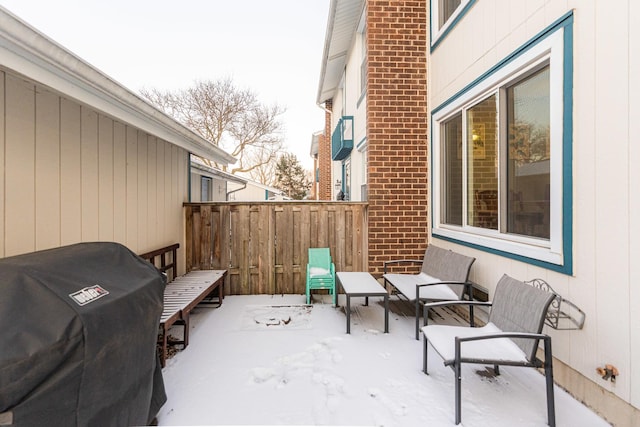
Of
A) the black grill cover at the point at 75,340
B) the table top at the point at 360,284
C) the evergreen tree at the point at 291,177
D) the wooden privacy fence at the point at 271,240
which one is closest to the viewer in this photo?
the black grill cover at the point at 75,340

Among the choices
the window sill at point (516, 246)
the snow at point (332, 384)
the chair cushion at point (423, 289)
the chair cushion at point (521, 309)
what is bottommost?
the snow at point (332, 384)

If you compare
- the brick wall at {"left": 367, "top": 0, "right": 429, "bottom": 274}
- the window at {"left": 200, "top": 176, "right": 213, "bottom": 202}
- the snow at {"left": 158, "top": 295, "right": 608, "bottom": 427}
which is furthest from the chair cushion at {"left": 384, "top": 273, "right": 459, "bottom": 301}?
the window at {"left": 200, "top": 176, "right": 213, "bottom": 202}

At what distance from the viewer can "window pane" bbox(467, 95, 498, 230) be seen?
12.6 ft

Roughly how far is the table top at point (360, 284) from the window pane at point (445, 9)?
13.7ft

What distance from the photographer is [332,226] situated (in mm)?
5648

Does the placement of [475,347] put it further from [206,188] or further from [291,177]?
[291,177]

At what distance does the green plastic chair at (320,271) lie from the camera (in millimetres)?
5062

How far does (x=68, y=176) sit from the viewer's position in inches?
119

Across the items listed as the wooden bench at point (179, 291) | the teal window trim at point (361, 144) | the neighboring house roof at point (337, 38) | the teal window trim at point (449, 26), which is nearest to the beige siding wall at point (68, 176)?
the wooden bench at point (179, 291)

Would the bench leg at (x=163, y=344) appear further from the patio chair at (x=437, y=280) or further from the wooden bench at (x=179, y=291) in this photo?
the patio chair at (x=437, y=280)

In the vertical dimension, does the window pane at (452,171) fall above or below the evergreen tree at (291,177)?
below

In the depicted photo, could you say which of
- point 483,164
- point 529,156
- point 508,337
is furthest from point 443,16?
point 508,337

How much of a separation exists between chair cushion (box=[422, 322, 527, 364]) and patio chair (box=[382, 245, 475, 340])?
0.85 meters

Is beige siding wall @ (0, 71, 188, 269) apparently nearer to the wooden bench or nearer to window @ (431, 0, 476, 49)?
the wooden bench
